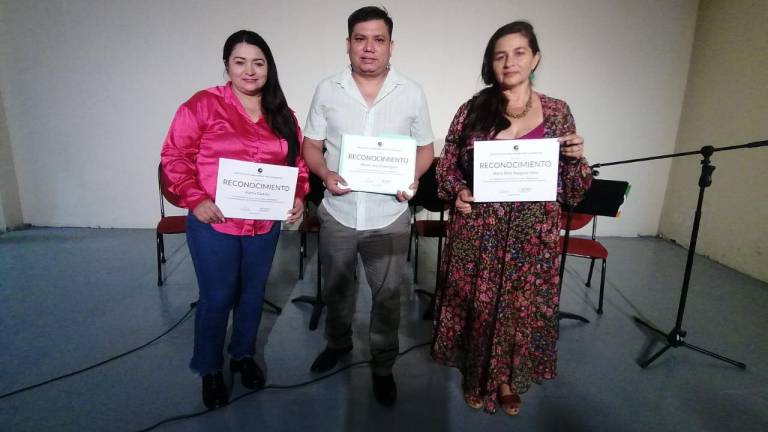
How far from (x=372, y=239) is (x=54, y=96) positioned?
417cm

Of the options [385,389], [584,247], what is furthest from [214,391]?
[584,247]

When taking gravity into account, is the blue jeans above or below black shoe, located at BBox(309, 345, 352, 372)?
above

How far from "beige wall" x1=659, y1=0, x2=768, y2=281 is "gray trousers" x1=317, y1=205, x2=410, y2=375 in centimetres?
353

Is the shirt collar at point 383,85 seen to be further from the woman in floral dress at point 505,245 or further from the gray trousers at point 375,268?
the gray trousers at point 375,268

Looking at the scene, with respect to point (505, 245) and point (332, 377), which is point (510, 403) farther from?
point (332, 377)

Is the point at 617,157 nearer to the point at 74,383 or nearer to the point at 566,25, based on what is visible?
the point at 566,25

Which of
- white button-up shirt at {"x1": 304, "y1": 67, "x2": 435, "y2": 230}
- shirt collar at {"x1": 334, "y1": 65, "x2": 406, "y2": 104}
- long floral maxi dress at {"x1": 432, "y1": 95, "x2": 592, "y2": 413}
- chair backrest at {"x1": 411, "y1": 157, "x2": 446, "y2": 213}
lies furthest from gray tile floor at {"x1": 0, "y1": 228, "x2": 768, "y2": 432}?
shirt collar at {"x1": 334, "y1": 65, "x2": 406, "y2": 104}

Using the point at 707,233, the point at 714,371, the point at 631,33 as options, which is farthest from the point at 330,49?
the point at 707,233

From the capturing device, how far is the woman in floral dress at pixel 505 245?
1.41m

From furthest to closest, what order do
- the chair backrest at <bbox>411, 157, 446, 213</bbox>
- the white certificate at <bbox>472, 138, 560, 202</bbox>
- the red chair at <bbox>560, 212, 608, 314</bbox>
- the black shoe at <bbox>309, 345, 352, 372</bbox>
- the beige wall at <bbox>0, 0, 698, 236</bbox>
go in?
the beige wall at <bbox>0, 0, 698, 236</bbox> → the chair backrest at <bbox>411, 157, 446, 213</bbox> → the red chair at <bbox>560, 212, 608, 314</bbox> → the black shoe at <bbox>309, 345, 352, 372</bbox> → the white certificate at <bbox>472, 138, 560, 202</bbox>

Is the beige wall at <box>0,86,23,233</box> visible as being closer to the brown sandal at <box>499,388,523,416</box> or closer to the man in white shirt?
the man in white shirt

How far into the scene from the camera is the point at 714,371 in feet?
6.53

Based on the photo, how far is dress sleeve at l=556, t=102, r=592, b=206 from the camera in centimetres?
142

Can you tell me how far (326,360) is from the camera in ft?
6.19
